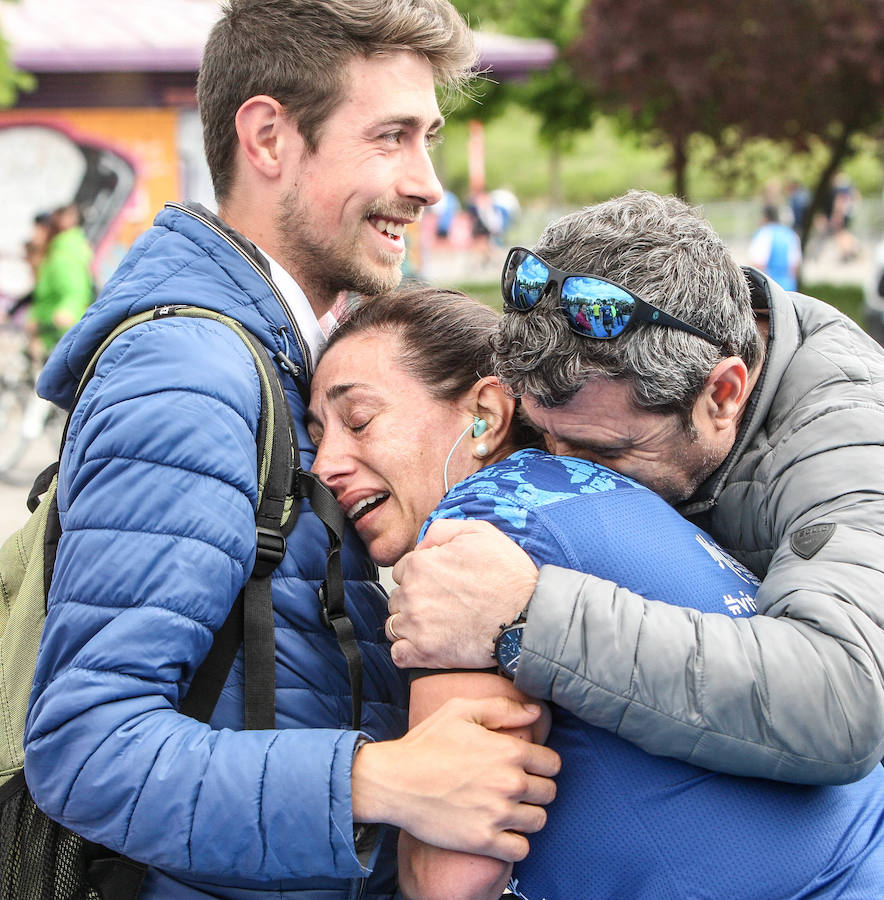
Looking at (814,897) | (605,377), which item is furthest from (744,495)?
(814,897)

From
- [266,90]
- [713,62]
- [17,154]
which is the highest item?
[266,90]

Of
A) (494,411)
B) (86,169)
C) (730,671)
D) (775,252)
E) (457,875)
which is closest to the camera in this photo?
(730,671)

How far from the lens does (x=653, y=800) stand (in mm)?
1732

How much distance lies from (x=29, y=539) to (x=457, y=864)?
3.46 ft

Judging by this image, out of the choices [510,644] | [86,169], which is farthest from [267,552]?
[86,169]

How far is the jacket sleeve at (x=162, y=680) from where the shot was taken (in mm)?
1745

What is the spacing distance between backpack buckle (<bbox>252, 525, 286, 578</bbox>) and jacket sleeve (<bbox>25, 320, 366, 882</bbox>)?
0.21 ft

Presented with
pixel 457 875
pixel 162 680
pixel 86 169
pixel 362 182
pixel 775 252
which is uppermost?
pixel 362 182

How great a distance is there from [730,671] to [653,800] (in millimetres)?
240

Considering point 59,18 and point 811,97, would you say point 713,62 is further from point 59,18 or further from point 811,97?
point 59,18

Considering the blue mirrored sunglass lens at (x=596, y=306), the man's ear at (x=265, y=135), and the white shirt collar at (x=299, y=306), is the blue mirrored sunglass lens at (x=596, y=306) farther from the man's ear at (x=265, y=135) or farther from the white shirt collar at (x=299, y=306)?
the man's ear at (x=265, y=135)

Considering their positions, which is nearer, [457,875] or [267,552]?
[457,875]

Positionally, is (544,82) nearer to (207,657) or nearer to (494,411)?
(494,411)

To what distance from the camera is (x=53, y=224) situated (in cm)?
1035
